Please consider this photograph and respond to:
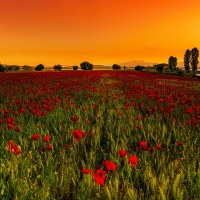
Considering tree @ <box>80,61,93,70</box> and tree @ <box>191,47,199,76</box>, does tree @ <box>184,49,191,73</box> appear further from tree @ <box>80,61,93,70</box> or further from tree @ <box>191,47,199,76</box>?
tree @ <box>80,61,93,70</box>

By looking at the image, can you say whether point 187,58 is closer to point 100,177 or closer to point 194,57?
point 194,57

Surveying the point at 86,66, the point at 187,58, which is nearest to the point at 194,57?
the point at 187,58

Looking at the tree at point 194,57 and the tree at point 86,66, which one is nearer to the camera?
the tree at point 86,66

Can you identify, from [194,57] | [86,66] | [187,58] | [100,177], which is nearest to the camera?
[100,177]

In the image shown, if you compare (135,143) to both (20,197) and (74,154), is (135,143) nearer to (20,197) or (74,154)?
(74,154)

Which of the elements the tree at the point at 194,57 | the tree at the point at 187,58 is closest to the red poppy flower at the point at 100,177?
the tree at the point at 194,57

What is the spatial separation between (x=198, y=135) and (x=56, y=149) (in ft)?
8.41

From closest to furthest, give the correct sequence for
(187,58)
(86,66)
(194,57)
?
(86,66)
(194,57)
(187,58)

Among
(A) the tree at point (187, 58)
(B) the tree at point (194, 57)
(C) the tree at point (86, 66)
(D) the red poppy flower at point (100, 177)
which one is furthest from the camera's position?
(A) the tree at point (187, 58)

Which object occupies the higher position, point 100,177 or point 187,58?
point 187,58

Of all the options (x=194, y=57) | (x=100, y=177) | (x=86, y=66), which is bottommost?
(x=100, y=177)

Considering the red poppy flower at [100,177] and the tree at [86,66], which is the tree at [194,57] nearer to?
the tree at [86,66]

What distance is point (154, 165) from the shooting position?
3.18 meters

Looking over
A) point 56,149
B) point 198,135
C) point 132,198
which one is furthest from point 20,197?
point 198,135
